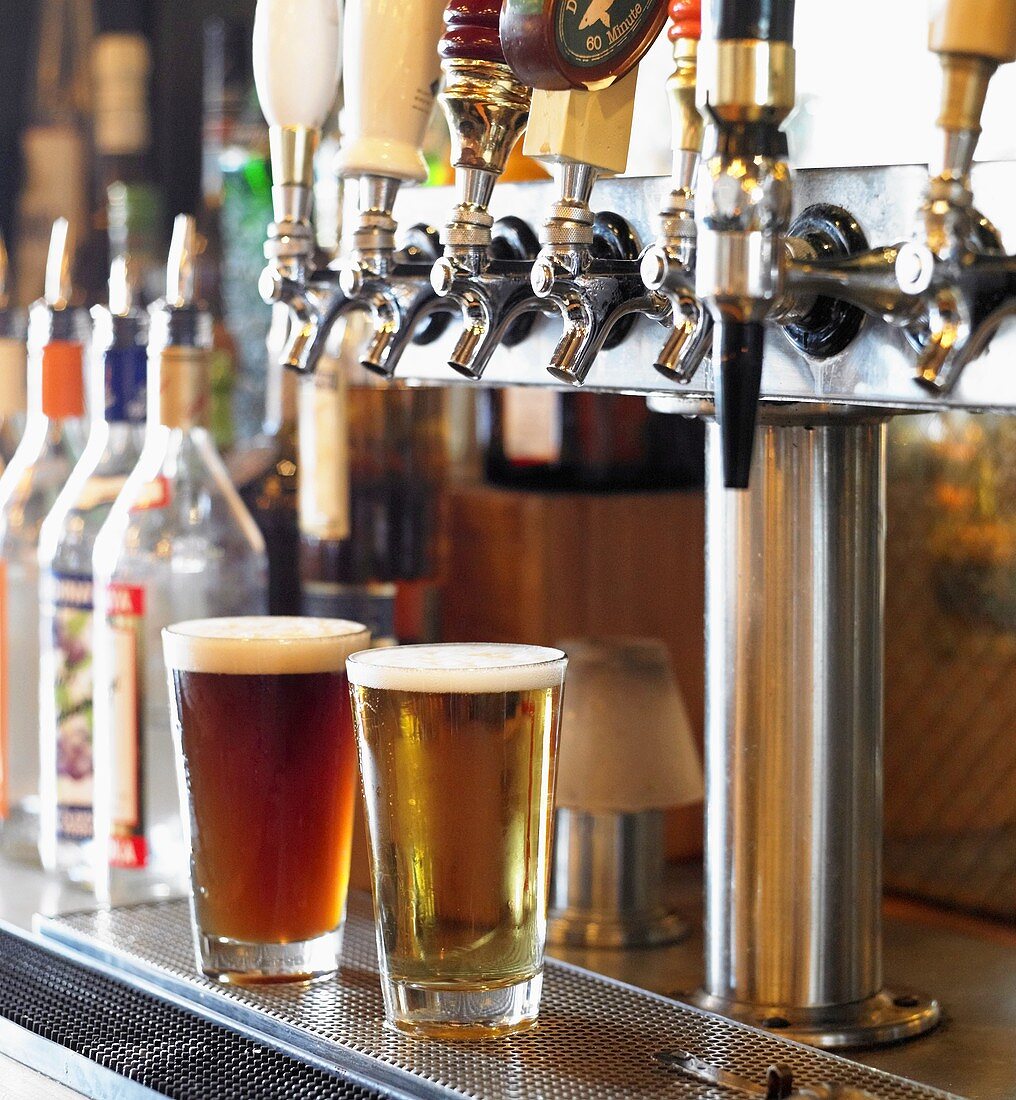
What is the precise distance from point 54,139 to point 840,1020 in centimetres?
141

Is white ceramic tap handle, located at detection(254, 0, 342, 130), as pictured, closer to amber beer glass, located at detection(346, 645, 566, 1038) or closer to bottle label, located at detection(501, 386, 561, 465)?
amber beer glass, located at detection(346, 645, 566, 1038)

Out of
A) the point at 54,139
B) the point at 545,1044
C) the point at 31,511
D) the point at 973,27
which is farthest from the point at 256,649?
the point at 54,139

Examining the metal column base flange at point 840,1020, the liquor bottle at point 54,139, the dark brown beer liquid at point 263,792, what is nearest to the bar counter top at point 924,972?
the metal column base flange at point 840,1020

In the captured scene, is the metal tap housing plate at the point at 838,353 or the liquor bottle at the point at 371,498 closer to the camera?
the metal tap housing plate at the point at 838,353

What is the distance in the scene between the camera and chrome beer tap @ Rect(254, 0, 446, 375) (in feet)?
2.48

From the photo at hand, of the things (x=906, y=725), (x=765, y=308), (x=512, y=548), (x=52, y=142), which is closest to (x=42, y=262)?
(x=52, y=142)

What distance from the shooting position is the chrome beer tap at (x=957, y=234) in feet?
1.80

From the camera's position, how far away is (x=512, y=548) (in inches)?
46.9

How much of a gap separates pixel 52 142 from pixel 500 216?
1163 millimetres

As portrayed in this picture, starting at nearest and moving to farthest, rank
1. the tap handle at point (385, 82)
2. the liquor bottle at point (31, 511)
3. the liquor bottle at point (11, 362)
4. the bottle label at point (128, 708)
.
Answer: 1. the tap handle at point (385, 82)
2. the bottle label at point (128, 708)
3. the liquor bottle at point (31, 511)
4. the liquor bottle at point (11, 362)

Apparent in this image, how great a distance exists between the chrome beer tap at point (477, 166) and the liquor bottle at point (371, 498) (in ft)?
1.31

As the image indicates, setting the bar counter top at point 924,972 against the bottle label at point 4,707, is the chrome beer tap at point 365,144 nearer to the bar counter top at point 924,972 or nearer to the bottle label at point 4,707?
the bar counter top at point 924,972

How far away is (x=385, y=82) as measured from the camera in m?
0.75

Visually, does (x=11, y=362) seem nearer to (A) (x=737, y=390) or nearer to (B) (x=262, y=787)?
(B) (x=262, y=787)
